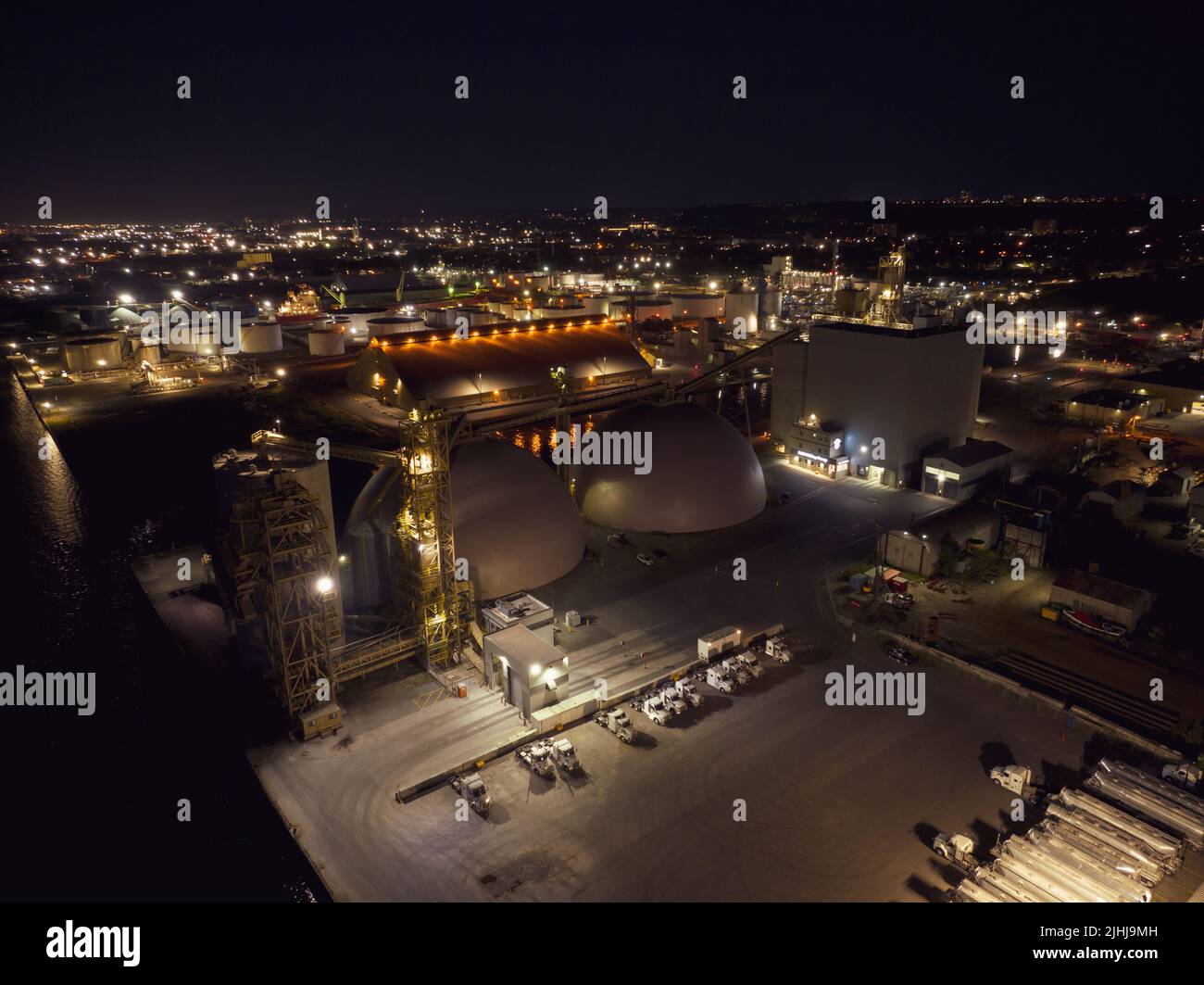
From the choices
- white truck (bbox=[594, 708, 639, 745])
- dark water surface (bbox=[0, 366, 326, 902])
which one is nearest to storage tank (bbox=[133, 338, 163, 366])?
dark water surface (bbox=[0, 366, 326, 902])

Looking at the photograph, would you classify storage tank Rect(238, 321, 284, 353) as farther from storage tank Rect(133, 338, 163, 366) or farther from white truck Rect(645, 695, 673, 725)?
white truck Rect(645, 695, 673, 725)

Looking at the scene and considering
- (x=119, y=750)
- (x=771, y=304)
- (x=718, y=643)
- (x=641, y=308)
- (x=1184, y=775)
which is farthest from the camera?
(x=771, y=304)

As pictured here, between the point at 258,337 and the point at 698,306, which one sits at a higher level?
the point at 698,306

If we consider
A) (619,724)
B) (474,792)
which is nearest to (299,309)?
(619,724)

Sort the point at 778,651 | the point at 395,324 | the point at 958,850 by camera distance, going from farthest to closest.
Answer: the point at 395,324 < the point at 778,651 < the point at 958,850
